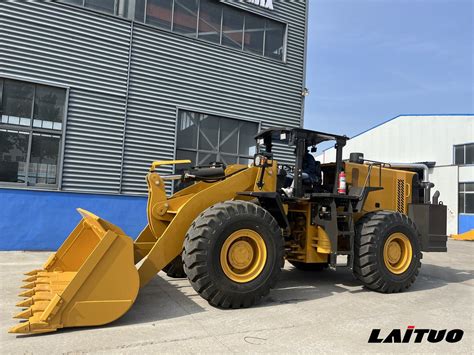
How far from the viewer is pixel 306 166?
262 inches

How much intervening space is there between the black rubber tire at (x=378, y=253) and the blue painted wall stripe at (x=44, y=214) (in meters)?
6.60

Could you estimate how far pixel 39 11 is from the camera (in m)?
9.82

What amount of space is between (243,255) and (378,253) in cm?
241

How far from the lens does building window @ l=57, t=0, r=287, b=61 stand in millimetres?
10953

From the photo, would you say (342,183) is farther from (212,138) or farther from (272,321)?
(212,138)

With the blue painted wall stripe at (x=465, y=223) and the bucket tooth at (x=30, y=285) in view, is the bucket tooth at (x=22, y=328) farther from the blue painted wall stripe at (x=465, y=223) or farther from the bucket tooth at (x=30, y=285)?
the blue painted wall stripe at (x=465, y=223)

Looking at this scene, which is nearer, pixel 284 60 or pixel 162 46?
pixel 162 46

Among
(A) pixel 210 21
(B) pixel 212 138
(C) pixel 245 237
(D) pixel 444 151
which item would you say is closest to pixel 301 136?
(C) pixel 245 237

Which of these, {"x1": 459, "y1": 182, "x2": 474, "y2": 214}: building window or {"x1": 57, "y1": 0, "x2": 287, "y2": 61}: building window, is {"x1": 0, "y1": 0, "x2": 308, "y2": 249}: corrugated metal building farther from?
{"x1": 459, "y1": 182, "x2": 474, "y2": 214}: building window

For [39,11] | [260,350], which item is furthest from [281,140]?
[39,11]

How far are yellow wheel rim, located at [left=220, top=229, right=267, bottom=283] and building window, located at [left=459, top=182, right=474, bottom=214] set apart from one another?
22.8m

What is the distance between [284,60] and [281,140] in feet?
24.8

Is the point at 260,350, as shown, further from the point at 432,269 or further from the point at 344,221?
the point at 432,269

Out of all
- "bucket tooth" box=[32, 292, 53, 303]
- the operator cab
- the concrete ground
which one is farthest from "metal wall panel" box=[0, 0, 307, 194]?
"bucket tooth" box=[32, 292, 53, 303]
